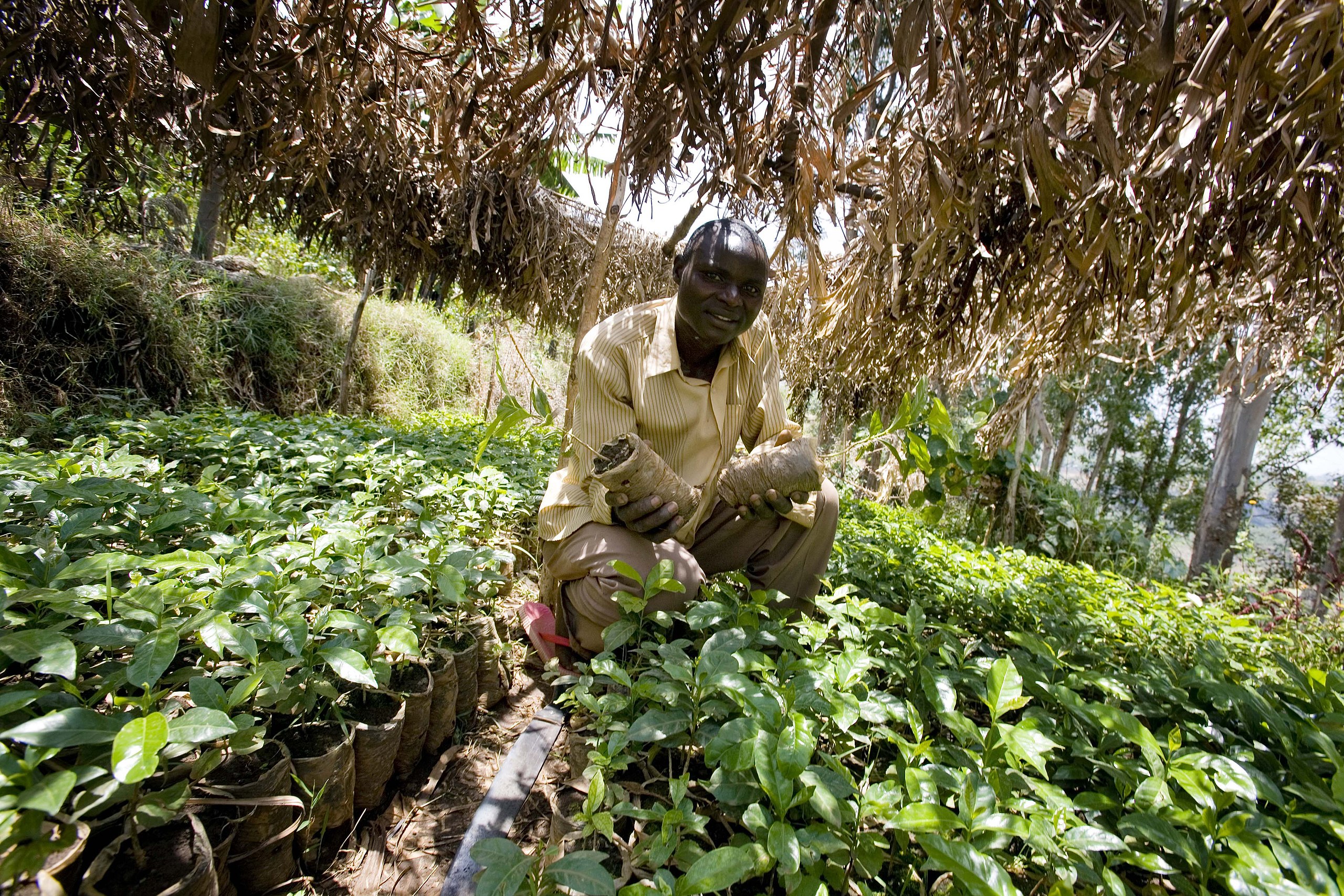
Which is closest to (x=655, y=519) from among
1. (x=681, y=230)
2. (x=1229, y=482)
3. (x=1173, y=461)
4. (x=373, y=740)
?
(x=373, y=740)

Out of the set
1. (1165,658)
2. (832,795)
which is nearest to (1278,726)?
(1165,658)

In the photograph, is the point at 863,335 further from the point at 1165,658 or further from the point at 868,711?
the point at 868,711

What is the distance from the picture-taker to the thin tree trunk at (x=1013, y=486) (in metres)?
4.99

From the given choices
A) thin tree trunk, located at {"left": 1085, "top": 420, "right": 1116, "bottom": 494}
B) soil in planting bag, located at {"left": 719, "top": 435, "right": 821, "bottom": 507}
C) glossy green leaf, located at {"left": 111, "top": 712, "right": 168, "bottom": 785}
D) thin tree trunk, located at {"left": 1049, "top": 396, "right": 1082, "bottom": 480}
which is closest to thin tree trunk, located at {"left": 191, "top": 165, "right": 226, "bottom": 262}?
soil in planting bag, located at {"left": 719, "top": 435, "right": 821, "bottom": 507}

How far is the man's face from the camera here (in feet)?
5.57

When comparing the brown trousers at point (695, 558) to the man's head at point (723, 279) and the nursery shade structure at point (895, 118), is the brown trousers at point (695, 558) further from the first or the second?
the nursery shade structure at point (895, 118)

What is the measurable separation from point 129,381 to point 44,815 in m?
4.93

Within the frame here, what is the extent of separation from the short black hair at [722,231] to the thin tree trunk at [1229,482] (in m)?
10.2

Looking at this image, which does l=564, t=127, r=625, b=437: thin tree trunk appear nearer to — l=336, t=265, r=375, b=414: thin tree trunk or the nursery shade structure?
the nursery shade structure

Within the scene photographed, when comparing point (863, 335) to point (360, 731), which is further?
point (863, 335)

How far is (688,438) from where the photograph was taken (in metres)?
1.93

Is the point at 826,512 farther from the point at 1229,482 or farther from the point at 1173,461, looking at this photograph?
the point at 1173,461

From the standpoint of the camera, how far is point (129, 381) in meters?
4.25

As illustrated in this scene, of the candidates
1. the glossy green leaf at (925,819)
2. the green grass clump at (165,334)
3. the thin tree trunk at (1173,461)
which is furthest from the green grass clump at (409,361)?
the thin tree trunk at (1173,461)
